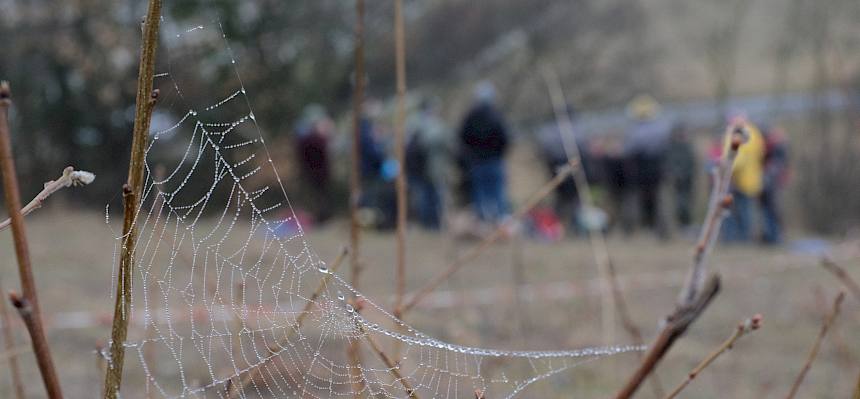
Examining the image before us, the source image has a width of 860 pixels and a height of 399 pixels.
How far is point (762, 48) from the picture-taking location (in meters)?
23.2

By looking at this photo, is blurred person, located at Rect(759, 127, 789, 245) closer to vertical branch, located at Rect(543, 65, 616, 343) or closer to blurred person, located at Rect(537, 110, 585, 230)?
blurred person, located at Rect(537, 110, 585, 230)

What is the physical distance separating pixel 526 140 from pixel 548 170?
20.2ft

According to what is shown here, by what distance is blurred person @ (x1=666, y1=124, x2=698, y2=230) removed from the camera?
14.6 m

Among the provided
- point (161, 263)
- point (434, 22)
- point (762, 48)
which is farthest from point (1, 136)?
point (762, 48)

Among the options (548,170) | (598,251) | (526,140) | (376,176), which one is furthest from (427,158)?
(598,251)

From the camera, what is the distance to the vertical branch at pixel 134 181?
0.93m

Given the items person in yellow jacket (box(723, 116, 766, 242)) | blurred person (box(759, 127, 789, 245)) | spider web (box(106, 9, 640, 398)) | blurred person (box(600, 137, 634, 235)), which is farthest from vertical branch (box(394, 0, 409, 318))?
blurred person (box(600, 137, 634, 235))

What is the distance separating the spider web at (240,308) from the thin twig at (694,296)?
0.60 ft

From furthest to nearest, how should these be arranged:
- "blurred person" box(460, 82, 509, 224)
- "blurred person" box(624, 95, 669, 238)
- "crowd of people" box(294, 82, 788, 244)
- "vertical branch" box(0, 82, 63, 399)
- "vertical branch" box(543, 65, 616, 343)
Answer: "blurred person" box(624, 95, 669, 238) → "crowd of people" box(294, 82, 788, 244) → "blurred person" box(460, 82, 509, 224) → "vertical branch" box(543, 65, 616, 343) → "vertical branch" box(0, 82, 63, 399)

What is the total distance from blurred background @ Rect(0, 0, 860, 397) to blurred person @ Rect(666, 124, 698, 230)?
4cm

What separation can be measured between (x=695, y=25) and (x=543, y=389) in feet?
66.5

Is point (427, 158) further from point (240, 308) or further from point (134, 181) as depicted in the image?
point (134, 181)

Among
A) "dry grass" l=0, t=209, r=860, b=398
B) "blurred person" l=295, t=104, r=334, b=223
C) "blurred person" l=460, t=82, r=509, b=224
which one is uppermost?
"blurred person" l=295, t=104, r=334, b=223

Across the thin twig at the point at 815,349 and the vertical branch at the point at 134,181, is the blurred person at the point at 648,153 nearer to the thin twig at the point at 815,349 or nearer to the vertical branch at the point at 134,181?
the thin twig at the point at 815,349
